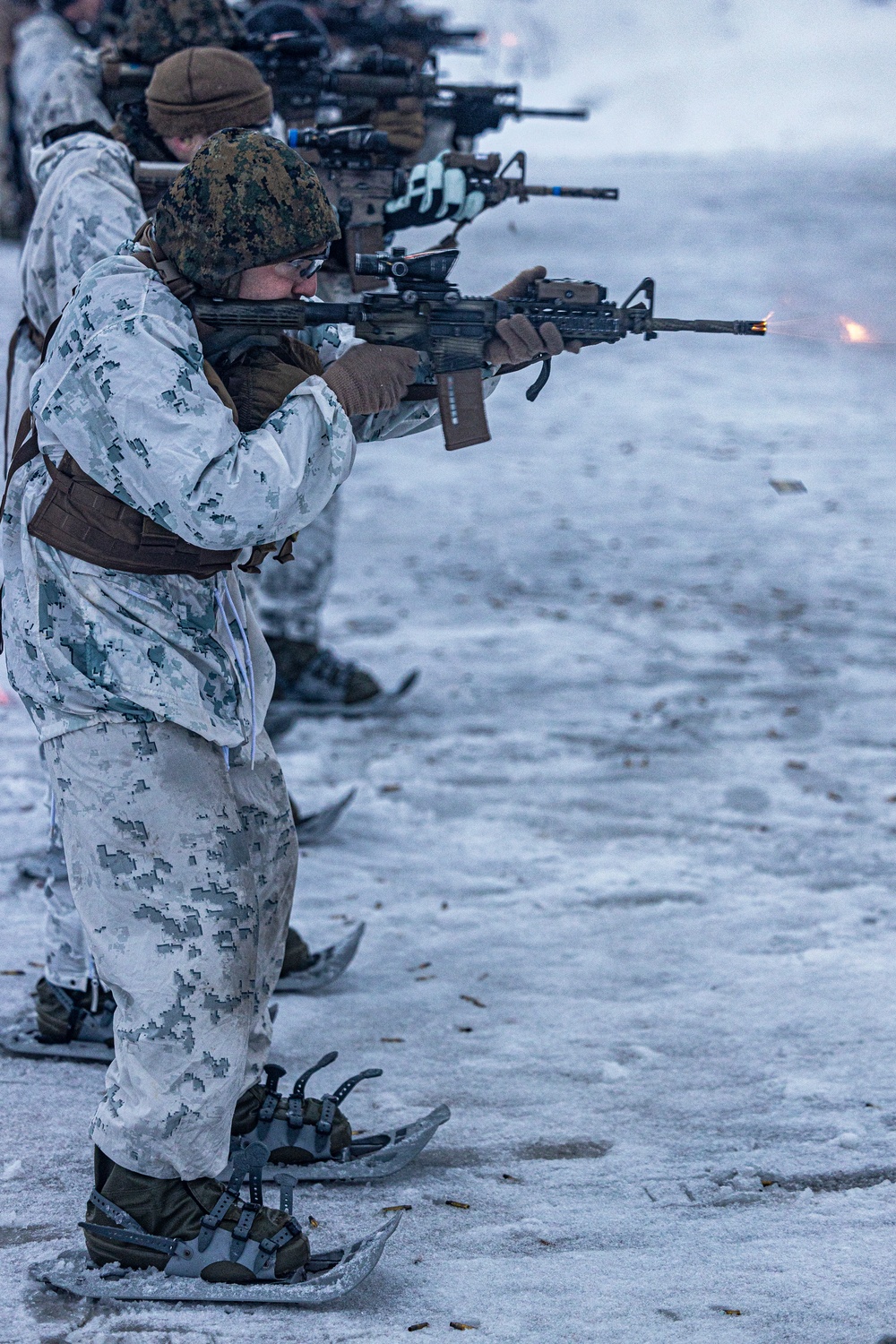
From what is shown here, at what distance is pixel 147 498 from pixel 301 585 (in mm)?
3543

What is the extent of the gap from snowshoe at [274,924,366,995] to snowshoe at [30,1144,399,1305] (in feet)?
4.05

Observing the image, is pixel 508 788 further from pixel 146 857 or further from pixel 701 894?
pixel 146 857

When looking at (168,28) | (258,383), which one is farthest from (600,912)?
(168,28)

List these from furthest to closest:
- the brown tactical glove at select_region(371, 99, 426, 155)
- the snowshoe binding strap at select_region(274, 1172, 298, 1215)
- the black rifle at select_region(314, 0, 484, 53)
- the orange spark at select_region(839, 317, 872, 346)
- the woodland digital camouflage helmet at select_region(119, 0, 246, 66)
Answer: the black rifle at select_region(314, 0, 484, 53) < the brown tactical glove at select_region(371, 99, 426, 155) < the woodland digital camouflage helmet at select_region(119, 0, 246, 66) < the orange spark at select_region(839, 317, 872, 346) < the snowshoe binding strap at select_region(274, 1172, 298, 1215)

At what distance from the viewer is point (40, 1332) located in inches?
103

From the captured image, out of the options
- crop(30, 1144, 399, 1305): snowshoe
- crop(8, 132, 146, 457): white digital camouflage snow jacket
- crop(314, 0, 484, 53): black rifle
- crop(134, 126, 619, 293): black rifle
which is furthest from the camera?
crop(314, 0, 484, 53): black rifle

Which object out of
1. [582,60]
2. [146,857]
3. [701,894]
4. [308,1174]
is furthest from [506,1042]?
[582,60]

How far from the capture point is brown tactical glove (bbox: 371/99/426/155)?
18.7ft

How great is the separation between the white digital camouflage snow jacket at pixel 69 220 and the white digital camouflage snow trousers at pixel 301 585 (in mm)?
2160

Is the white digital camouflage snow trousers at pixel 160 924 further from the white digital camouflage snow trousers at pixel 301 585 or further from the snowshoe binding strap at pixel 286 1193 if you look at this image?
the white digital camouflage snow trousers at pixel 301 585

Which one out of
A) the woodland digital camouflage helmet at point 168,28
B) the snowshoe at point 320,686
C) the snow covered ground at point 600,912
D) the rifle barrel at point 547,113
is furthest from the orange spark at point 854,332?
the rifle barrel at point 547,113

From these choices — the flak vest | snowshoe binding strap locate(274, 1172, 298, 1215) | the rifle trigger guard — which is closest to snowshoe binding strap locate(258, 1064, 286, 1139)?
snowshoe binding strap locate(274, 1172, 298, 1215)

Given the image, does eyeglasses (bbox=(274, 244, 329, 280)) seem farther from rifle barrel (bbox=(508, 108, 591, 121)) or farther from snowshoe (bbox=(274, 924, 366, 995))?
rifle barrel (bbox=(508, 108, 591, 121))

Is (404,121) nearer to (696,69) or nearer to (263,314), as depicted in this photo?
(263,314)
